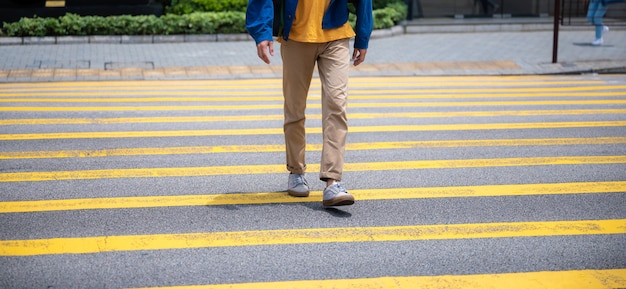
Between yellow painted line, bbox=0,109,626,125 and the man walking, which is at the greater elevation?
the man walking

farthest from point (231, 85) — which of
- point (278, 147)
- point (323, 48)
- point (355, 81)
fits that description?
point (323, 48)

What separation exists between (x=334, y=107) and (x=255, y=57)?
11008mm

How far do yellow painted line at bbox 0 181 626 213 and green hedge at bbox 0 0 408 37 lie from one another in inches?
509

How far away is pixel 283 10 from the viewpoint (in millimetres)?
6074

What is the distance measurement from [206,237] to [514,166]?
310cm

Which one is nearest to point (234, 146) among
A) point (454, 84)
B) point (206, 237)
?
point (206, 237)

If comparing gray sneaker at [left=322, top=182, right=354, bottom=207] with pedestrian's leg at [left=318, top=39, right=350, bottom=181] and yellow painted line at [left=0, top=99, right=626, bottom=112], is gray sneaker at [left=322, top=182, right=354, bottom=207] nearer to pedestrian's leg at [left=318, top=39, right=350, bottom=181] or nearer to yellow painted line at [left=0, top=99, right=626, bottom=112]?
pedestrian's leg at [left=318, top=39, right=350, bottom=181]

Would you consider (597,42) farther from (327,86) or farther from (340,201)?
(340,201)

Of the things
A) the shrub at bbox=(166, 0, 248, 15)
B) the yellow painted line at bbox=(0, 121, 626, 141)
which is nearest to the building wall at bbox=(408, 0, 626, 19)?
the shrub at bbox=(166, 0, 248, 15)

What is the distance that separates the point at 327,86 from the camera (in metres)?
6.11

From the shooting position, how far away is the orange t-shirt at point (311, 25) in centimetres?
606

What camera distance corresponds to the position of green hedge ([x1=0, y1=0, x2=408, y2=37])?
733 inches

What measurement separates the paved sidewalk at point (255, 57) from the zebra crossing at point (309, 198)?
3536mm

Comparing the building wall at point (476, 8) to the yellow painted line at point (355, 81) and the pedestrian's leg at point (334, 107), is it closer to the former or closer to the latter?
the yellow painted line at point (355, 81)
